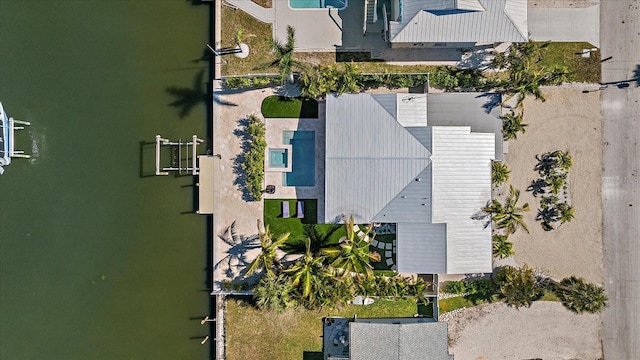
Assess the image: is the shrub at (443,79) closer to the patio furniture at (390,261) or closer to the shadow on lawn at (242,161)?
the patio furniture at (390,261)

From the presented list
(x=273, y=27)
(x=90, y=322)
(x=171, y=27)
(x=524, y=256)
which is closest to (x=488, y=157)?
(x=524, y=256)

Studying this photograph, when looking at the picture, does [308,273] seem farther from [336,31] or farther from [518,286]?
[336,31]

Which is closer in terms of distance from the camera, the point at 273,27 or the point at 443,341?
the point at 443,341

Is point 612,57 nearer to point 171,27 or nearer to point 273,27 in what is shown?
point 273,27

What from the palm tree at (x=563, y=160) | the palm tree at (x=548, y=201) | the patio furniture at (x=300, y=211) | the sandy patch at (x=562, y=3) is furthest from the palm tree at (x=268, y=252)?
the sandy patch at (x=562, y=3)

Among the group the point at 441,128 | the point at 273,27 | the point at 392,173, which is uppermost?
the point at 273,27

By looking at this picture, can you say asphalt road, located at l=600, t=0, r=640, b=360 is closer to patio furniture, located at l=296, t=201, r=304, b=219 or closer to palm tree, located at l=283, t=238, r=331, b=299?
palm tree, located at l=283, t=238, r=331, b=299

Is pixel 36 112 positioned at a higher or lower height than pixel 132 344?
higher

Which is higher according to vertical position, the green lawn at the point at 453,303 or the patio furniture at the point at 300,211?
the patio furniture at the point at 300,211
